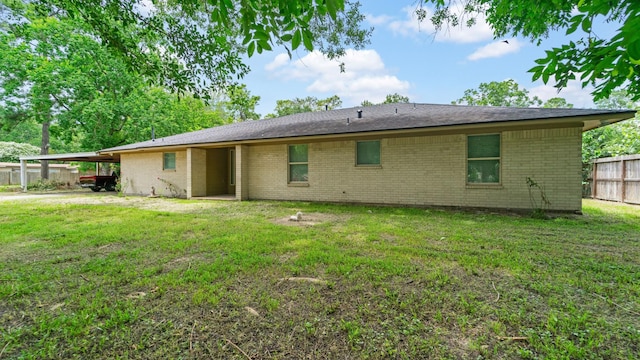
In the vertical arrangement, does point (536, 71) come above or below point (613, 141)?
below

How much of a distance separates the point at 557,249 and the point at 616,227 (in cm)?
302

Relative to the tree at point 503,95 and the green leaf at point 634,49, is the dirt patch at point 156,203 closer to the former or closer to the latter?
the green leaf at point 634,49

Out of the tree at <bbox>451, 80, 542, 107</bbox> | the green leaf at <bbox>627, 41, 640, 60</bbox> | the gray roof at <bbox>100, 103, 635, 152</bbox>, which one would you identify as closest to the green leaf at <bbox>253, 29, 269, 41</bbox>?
the green leaf at <bbox>627, 41, 640, 60</bbox>

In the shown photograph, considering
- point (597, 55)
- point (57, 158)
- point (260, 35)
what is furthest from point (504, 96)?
point (57, 158)

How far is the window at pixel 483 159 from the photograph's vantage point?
8140 millimetres

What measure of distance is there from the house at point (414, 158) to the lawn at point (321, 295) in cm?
285

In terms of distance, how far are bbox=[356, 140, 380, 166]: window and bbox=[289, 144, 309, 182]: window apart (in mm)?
2097

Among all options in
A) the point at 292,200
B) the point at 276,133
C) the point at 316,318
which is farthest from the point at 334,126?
the point at 316,318

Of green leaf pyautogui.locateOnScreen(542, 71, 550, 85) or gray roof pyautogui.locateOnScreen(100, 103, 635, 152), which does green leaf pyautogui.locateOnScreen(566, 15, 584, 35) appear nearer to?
green leaf pyautogui.locateOnScreen(542, 71, 550, 85)

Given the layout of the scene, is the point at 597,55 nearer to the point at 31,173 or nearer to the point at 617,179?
the point at 617,179

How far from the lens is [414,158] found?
905 centimetres

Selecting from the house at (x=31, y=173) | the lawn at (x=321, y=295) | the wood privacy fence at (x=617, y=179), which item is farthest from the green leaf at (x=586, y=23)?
the house at (x=31, y=173)

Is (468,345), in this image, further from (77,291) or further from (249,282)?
(77,291)

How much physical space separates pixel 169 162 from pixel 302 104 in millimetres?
26932
